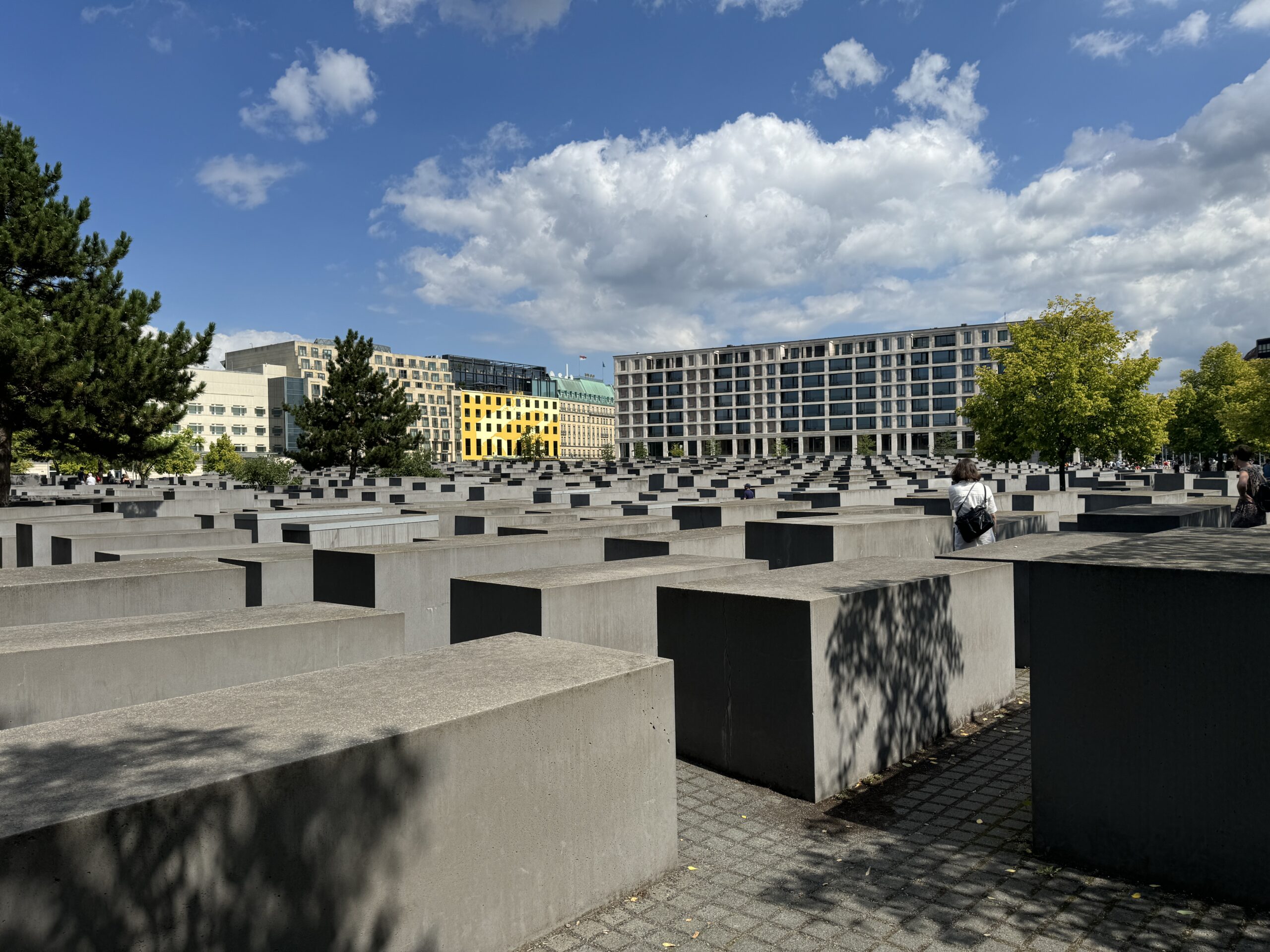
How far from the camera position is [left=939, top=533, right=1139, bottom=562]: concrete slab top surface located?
7.19 m

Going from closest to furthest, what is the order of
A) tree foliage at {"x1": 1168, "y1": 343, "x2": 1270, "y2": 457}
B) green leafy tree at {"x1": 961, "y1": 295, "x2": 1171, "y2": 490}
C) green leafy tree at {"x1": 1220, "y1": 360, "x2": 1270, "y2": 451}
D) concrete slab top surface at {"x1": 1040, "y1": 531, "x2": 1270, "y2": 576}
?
concrete slab top surface at {"x1": 1040, "y1": 531, "x2": 1270, "y2": 576} → green leafy tree at {"x1": 961, "y1": 295, "x2": 1171, "y2": 490} → green leafy tree at {"x1": 1220, "y1": 360, "x2": 1270, "y2": 451} → tree foliage at {"x1": 1168, "y1": 343, "x2": 1270, "y2": 457}

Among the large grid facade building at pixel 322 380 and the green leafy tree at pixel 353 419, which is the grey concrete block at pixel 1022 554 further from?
the large grid facade building at pixel 322 380

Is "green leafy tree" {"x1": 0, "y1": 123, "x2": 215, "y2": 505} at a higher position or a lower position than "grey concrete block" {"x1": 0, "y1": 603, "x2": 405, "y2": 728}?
higher

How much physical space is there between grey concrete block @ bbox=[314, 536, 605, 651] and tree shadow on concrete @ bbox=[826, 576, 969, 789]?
161 inches

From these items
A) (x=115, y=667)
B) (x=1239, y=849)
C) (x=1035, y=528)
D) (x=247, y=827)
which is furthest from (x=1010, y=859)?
(x=1035, y=528)

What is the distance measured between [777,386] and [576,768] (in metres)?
129

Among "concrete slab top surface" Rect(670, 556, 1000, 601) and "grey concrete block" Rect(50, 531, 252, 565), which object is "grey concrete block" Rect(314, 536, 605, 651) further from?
"grey concrete block" Rect(50, 531, 252, 565)

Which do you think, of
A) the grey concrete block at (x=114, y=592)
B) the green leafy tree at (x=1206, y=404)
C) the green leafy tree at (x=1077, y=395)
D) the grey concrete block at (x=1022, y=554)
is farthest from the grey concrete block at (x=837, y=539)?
the green leafy tree at (x=1206, y=404)

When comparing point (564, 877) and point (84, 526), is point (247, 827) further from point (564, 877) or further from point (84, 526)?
point (84, 526)

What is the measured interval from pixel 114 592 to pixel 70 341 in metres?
14.8

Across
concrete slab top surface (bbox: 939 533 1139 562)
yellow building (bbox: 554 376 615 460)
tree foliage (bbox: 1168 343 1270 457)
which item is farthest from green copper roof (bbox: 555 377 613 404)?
concrete slab top surface (bbox: 939 533 1139 562)

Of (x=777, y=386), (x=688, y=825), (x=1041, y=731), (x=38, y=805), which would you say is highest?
(x=777, y=386)

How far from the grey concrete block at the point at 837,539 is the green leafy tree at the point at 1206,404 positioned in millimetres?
63246

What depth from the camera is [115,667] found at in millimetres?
5004
